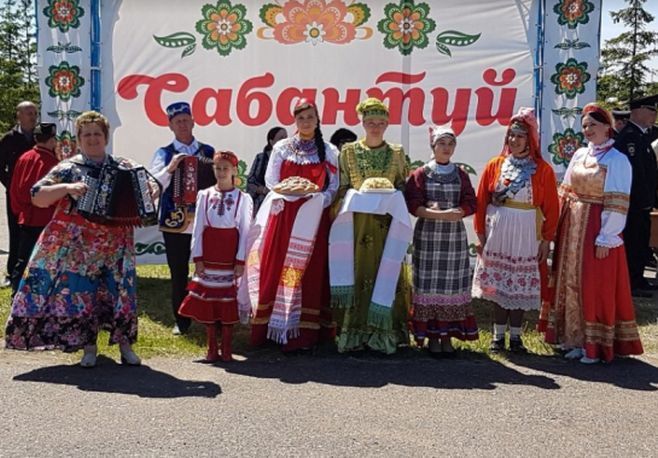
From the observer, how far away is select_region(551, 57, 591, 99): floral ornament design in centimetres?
707

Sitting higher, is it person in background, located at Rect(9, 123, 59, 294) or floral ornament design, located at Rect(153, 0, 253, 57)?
floral ornament design, located at Rect(153, 0, 253, 57)

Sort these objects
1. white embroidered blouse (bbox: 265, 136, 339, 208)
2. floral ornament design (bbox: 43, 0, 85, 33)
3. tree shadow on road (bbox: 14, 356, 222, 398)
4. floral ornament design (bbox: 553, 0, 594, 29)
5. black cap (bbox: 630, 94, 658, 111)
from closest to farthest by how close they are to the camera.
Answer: tree shadow on road (bbox: 14, 356, 222, 398), white embroidered blouse (bbox: 265, 136, 339, 208), floral ornament design (bbox: 553, 0, 594, 29), floral ornament design (bbox: 43, 0, 85, 33), black cap (bbox: 630, 94, 658, 111)

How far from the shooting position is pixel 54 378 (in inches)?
184

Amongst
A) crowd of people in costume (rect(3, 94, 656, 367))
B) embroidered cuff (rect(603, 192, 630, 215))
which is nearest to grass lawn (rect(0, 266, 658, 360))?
crowd of people in costume (rect(3, 94, 656, 367))

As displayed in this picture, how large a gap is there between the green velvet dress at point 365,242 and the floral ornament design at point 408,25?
2521 mm

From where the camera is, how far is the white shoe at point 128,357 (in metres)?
5.04

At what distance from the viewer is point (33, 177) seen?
6469 mm

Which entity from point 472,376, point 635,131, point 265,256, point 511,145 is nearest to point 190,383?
point 265,256

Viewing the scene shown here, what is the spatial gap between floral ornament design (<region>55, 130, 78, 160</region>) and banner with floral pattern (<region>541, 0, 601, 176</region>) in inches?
181

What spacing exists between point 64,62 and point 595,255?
519 centimetres

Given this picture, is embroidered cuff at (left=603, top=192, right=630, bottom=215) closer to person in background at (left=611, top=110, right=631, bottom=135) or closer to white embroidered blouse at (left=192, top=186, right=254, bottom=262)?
white embroidered blouse at (left=192, top=186, right=254, bottom=262)

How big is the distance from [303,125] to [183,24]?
9.58 ft

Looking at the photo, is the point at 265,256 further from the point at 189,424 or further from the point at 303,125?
the point at 189,424

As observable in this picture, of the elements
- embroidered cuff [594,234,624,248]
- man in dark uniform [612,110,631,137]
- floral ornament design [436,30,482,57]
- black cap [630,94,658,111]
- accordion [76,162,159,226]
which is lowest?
embroidered cuff [594,234,624,248]
